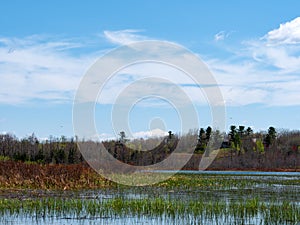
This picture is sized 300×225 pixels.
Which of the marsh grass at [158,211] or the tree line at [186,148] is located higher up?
the tree line at [186,148]

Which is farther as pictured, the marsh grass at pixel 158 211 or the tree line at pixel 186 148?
the tree line at pixel 186 148

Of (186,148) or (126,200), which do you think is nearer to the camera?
(126,200)

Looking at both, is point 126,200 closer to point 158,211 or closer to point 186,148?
point 158,211

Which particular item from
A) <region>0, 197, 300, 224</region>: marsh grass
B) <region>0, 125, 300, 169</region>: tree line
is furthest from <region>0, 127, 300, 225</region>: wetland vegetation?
<region>0, 125, 300, 169</region>: tree line

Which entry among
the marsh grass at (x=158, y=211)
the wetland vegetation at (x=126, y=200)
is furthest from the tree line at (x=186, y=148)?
the marsh grass at (x=158, y=211)

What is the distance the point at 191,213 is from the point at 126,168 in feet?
80.9

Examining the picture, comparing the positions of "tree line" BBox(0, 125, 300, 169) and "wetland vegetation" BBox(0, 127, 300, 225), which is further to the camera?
"tree line" BBox(0, 125, 300, 169)

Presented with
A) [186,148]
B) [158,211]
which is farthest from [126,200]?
[186,148]

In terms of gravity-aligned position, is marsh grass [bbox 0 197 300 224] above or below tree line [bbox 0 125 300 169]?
below

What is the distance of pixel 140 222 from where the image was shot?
16.0 m

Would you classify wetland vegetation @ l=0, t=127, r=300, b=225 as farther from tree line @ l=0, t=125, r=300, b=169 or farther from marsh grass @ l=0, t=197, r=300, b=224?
tree line @ l=0, t=125, r=300, b=169

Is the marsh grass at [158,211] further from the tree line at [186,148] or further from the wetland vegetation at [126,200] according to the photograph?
the tree line at [186,148]

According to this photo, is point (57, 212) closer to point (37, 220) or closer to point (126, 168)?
point (37, 220)

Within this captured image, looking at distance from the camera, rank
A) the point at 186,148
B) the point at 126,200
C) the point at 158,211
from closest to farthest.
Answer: the point at 158,211 → the point at 126,200 → the point at 186,148
